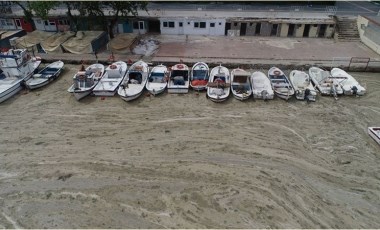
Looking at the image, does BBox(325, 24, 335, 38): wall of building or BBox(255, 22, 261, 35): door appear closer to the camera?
BBox(325, 24, 335, 38): wall of building

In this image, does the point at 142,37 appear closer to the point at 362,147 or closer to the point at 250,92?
the point at 250,92

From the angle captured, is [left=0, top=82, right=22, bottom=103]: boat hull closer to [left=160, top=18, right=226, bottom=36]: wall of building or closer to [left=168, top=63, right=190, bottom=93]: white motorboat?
[left=168, top=63, right=190, bottom=93]: white motorboat

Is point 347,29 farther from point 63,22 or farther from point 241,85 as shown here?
point 63,22

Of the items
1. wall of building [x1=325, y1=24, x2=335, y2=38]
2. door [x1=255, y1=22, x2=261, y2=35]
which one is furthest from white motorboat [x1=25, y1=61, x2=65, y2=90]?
wall of building [x1=325, y1=24, x2=335, y2=38]

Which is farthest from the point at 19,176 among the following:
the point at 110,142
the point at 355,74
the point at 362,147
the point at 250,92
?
the point at 355,74

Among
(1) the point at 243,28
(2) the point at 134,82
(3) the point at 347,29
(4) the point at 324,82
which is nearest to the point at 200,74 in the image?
(2) the point at 134,82
